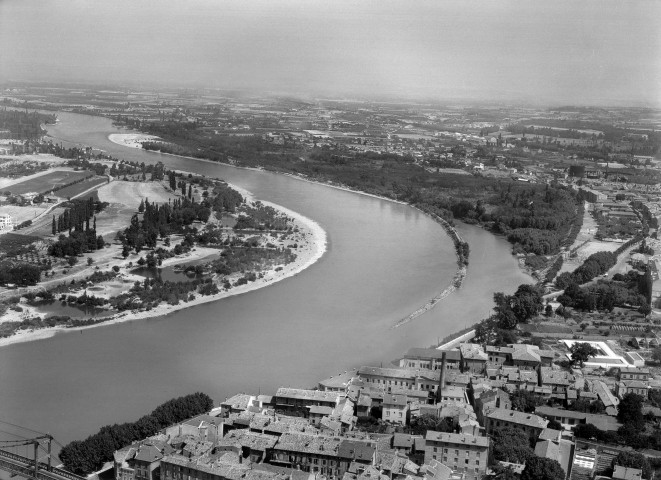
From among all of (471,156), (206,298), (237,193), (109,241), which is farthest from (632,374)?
(471,156)

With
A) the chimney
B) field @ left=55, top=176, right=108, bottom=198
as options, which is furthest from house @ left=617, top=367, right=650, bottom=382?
field @ left=55, top=176, right=108, bottom=198

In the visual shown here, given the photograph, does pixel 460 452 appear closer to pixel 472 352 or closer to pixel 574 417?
pixel 574 417

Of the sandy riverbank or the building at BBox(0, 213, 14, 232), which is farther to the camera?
the sandy riverbank

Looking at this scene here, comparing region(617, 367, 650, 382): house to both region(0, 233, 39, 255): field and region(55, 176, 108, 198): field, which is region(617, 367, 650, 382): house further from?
region(55, 176, 108, 198): field

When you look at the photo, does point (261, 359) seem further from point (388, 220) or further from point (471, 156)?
point (471, 156)

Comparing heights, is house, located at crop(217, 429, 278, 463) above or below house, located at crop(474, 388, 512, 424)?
below

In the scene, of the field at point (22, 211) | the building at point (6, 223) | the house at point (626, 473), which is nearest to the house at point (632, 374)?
the house at point (626, 473)
